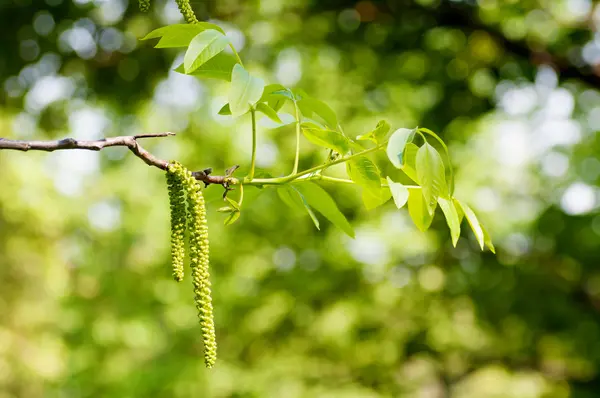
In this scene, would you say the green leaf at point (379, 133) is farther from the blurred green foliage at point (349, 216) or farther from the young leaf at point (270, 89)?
the blurred green foliage at point (349, 216)

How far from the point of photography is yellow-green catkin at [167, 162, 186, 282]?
918mm

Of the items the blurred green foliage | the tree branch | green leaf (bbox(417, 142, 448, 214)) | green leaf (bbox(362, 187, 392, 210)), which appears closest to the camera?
the tree branch

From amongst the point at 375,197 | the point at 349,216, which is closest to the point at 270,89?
the point at 375,197

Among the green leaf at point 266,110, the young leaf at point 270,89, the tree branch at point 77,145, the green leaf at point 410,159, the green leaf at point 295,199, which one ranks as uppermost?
the tree branch at point 77,145

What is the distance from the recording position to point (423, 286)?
5.86m

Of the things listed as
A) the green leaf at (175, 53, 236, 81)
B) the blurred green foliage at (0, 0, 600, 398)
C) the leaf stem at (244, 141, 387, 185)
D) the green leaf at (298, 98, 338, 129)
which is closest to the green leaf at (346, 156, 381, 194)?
the leaf stem at (244, 141, 387, 185)

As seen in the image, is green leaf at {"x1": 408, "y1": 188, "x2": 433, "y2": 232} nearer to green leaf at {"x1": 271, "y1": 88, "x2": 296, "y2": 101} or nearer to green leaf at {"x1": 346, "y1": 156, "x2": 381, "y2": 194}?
green leaf at {"x1": 346, "y1": 156, "x2": 381, "y2": 194}

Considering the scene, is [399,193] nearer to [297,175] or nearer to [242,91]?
[297,175]

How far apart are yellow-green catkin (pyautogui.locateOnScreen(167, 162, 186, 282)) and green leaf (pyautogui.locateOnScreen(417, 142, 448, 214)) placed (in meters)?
0.32

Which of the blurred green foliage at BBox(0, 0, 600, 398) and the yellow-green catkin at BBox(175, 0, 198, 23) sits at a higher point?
the yellow-green catkin at BBox(175, 0, 198, 23)

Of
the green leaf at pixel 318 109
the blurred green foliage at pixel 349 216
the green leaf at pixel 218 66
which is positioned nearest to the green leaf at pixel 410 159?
the green leaf at pixel 318 109

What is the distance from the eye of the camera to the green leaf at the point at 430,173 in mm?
905

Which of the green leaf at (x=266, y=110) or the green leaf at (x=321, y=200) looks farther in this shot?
the green leaf at (x=321, y=200)

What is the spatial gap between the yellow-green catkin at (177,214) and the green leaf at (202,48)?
0.14 meters
